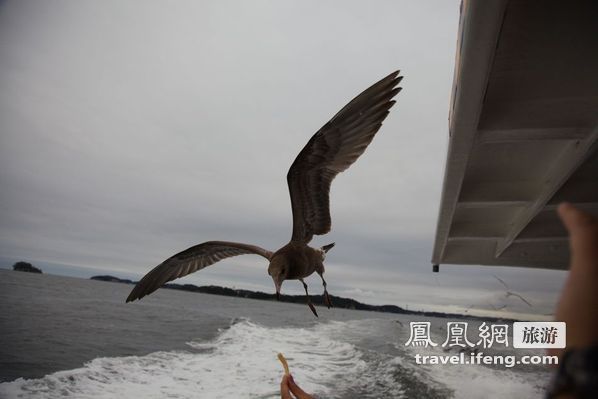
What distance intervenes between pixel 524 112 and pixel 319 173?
208 cm

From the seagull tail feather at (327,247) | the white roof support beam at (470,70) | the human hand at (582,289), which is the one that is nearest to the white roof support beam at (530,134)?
the white roof support beam at (470,70)

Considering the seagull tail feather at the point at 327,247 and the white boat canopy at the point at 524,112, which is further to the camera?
the seagull tail feather at the point at 327,247

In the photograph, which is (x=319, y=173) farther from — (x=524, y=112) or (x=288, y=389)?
(x=524, y=112)

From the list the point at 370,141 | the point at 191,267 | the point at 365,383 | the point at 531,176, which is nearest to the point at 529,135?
the point at 531,176

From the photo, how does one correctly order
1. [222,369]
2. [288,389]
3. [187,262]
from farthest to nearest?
[222,369]
[187,262]
[288,389]

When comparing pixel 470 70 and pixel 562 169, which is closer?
pixel 470 70

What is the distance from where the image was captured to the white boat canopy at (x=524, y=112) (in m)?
2.37

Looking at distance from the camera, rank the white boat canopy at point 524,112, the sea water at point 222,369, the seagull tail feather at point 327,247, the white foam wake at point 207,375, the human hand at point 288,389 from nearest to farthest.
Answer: the human hand at point 288,389 < the white boat canopy at point 524,112 < the seagull tail feather at point 327,247 < the white foam wake at point 207,375 < the sea water at point 222,369

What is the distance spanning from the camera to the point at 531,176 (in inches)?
186

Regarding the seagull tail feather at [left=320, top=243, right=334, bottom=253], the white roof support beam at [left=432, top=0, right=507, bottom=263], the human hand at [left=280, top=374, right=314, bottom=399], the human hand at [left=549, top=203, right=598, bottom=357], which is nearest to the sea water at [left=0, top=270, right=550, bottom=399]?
the white roof support beam at [left=432, top=0, right=507, bottom=263]

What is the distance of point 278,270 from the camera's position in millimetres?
1853

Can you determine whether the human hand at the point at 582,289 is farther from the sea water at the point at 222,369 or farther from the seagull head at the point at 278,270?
the sea water at the point at 222,369

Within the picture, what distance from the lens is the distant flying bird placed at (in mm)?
2033

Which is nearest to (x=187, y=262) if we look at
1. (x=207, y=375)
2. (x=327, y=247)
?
(x=327, y=247)
